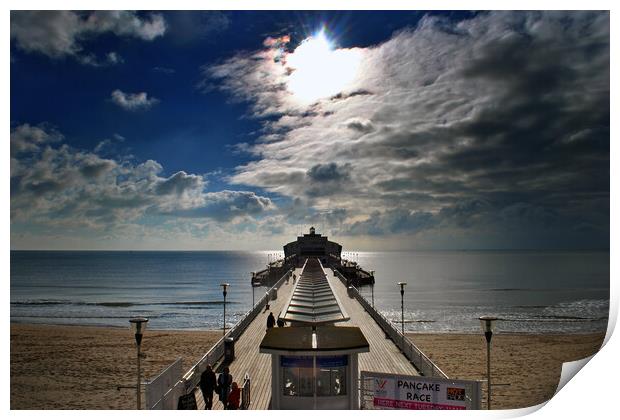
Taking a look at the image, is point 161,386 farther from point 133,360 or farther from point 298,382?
point 133,360

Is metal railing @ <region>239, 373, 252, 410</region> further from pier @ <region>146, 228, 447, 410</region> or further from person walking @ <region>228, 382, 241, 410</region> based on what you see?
person walking @ <region>228, 382, 241, 410</region>

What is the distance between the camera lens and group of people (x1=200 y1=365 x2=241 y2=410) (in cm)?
1317

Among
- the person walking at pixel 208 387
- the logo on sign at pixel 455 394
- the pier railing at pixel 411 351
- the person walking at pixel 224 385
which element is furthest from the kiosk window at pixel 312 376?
the pier railing at pixel 411 351

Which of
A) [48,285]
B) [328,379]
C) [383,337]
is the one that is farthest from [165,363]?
[48,285]

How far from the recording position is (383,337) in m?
23.4

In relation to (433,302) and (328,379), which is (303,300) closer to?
(328,379)

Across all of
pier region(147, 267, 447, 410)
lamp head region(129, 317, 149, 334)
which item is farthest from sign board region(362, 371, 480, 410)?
lamp head region(129, 317, 149, 334)

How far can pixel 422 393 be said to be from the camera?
40.9 feet

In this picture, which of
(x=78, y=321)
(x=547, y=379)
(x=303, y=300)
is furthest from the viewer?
(x=78, y=321)

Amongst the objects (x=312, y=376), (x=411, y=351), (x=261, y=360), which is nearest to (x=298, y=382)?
(x=312, y=376)

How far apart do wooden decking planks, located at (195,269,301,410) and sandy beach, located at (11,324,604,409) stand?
5.78 metres
